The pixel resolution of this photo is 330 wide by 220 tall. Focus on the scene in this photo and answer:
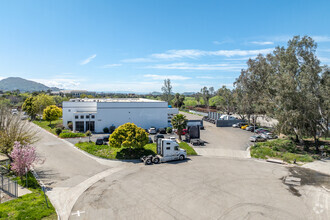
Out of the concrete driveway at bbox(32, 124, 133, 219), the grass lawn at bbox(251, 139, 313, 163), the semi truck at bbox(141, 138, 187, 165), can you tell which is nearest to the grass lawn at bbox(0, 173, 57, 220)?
the concrete driveway at bbox(32, 124, 133, 219)

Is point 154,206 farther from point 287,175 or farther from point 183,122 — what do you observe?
point 183,122

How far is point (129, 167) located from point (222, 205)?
1281 centimetres

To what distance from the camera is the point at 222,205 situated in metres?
16.1

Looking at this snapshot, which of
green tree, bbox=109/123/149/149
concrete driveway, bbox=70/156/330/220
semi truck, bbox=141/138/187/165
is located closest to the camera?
concrete driveway, bbox=70/156/330/220

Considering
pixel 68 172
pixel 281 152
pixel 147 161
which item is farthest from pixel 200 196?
pixel 281 152

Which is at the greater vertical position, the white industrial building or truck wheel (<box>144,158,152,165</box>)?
the white industrial building

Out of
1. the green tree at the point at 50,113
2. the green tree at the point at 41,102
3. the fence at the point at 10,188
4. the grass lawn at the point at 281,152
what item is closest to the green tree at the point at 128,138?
the fence at the point at 10,188

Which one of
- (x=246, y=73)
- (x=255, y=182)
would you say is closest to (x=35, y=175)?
(x=255, y=182)

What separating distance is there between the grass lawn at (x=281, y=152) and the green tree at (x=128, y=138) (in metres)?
17.3

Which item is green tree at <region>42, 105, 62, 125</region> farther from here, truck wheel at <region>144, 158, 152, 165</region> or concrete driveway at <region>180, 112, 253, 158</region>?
concrete driveway at <region>180, 112, 253, 158</region>

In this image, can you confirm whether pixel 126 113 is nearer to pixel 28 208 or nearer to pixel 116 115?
pixel 116 115

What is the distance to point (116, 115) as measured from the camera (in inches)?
1945

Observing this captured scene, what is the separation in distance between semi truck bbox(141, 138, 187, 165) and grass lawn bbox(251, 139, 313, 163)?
12368 millimetres

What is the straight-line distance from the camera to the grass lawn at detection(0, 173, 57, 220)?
14.1 metres
